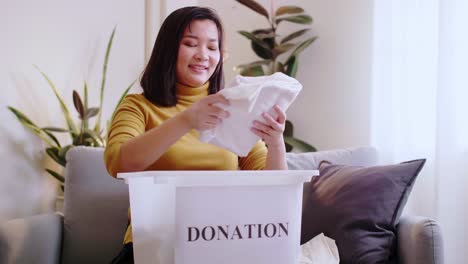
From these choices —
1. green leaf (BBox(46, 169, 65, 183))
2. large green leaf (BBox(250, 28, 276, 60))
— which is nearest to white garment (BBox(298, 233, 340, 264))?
large green leaf (BBox(250, 28, 276, 60))

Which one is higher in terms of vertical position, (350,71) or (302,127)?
(350,71)

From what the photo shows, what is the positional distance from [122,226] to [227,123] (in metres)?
0.73

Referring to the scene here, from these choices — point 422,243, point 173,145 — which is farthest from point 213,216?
point 422,243

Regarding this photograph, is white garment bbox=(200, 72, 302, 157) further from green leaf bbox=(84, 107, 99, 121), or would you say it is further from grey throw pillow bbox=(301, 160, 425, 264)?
green leaf bbox=(84, 107, 99, 121)

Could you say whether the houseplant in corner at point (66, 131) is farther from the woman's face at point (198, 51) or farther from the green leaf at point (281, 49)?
the woman's face at point (198, 51)

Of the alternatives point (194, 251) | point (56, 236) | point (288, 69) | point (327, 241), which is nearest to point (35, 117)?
point (56, 236)

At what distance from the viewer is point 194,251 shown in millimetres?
827

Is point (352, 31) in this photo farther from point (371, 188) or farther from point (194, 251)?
point (194, 251)

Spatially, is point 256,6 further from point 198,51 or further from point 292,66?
point 198,51

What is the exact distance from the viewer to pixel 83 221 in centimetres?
149

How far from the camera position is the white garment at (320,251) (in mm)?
1136

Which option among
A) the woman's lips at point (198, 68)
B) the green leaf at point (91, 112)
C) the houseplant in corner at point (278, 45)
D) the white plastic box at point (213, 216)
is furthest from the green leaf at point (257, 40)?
the white plastic box at point (213, 216)

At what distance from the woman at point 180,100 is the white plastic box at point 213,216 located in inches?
8.0

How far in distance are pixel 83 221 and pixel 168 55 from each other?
596 millimetres
